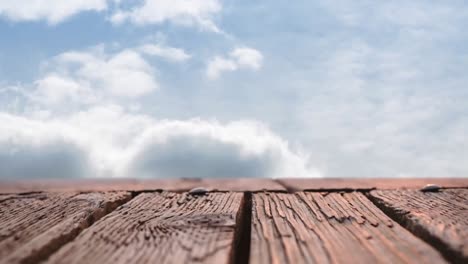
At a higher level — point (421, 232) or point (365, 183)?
point (365, 183)

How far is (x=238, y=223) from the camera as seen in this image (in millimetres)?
1235

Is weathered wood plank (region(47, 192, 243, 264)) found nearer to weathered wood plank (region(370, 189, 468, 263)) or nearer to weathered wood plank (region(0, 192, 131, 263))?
weathered wood plank (region(0, 192, 131, 263))

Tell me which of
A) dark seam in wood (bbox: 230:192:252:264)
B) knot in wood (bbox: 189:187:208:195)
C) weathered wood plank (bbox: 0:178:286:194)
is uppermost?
weathered wood plank (bbox: 0:178:286:194)

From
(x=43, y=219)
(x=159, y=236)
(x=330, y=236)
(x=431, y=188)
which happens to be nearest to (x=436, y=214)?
(x=330, y=236)

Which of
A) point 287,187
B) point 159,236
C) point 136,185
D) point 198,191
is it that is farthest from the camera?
point 136,185

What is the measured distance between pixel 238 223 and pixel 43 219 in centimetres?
52

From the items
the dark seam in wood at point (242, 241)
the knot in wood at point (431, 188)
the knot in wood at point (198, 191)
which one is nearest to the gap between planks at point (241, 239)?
the dark seam in wood at point (242, 241)

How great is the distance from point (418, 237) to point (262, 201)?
535 mm

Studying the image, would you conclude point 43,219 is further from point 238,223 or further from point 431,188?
point 431,188

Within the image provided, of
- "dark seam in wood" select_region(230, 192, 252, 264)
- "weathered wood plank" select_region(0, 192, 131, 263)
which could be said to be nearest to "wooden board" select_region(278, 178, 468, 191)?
"dark seam in wood" select_region(230, 192, 252, 264)

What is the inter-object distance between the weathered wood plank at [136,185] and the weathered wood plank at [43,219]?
122 millimetres

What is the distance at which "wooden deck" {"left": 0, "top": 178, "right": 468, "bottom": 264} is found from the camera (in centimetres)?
90

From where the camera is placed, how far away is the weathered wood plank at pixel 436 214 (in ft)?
3.14

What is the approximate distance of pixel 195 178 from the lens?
195cm
